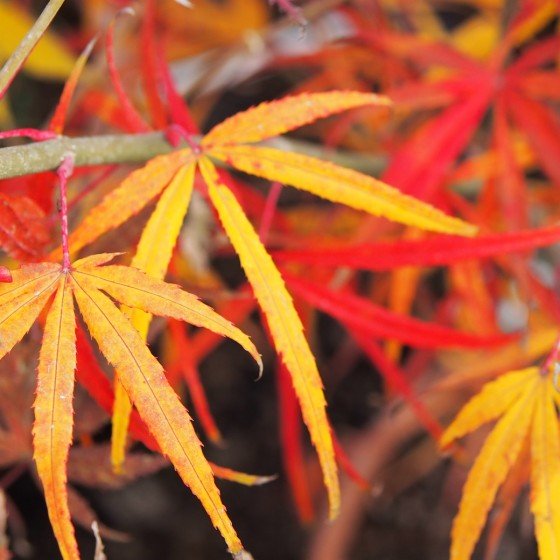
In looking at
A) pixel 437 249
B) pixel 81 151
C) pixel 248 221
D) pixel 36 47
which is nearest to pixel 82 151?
pixel 81 151

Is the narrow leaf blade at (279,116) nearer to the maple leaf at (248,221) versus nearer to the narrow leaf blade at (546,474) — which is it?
the maple leaf at (248,221)

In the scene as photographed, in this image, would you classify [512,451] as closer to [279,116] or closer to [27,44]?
[279,116]

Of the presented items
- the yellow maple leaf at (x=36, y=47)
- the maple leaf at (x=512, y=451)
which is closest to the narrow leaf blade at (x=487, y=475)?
the maple leaf at (x=512, y=451)

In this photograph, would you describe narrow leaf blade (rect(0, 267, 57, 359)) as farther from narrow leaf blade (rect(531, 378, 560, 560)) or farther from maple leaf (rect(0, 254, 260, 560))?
narrow leaf blade (rect(531, 378, 560, 560))

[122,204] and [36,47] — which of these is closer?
[122,204]

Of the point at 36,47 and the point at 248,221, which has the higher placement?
the point at 36,47

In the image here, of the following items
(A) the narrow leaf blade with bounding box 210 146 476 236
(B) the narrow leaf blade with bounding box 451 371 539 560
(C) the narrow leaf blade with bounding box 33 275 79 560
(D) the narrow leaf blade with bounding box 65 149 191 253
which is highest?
(A) the narrow leaf blade with bounding box 210 146 476 236

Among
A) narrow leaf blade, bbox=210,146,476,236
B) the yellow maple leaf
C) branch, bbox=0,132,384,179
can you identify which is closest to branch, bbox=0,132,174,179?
branch, bbox=0,132,384,179
